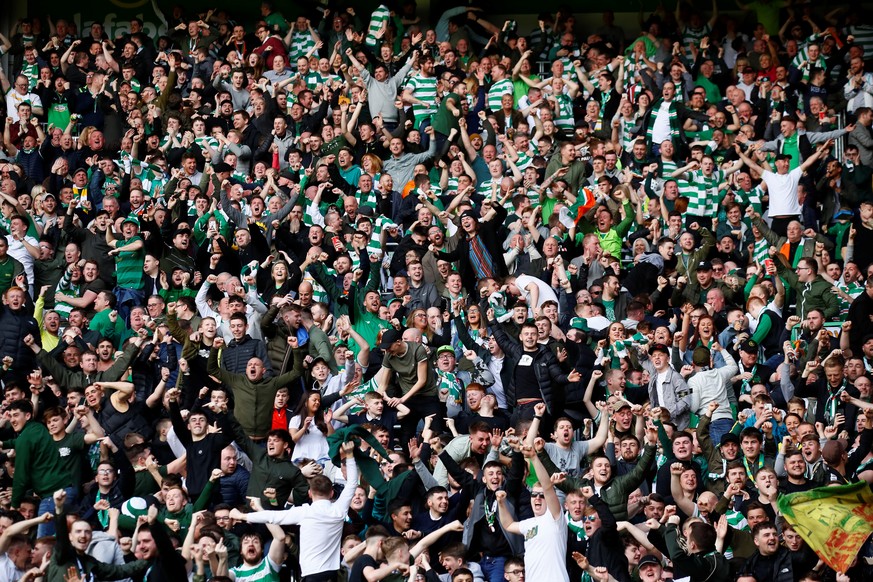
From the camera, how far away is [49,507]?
1547 centimetres

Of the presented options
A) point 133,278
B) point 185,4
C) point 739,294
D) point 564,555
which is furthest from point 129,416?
point 185,4

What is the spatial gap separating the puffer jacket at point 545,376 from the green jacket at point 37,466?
4.52 metres

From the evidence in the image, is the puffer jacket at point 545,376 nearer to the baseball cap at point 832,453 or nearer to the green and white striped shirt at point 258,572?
the baseball cap at point 832,453

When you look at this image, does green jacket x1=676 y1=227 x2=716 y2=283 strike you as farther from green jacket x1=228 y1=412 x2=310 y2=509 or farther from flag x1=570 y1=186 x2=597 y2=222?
green jacket x1=228 y1=412 x2=310 y2=509

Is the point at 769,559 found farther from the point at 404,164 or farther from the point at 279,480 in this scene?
the point at 404,164

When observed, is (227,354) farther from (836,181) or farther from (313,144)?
(836,181)

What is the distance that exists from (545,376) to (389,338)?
189 centimetres

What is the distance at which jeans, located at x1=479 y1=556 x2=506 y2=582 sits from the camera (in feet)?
46.9

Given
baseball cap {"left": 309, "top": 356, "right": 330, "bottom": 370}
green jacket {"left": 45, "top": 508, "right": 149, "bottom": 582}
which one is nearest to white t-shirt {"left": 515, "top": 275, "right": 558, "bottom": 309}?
baseball cap {"left": 309, "top": 356, "right": 330, "bottom": 370}

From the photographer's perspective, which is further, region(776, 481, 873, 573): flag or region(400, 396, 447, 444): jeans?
region(400, 396, 447, 444): jeans

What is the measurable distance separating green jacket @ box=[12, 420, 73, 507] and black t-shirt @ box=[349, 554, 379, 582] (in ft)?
11.8

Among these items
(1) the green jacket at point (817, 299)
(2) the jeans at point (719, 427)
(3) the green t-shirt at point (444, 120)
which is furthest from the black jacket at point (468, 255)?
(2) the jeans at point (719, 427)

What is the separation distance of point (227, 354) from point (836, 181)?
815cm

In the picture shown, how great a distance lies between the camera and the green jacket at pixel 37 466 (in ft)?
52.0
